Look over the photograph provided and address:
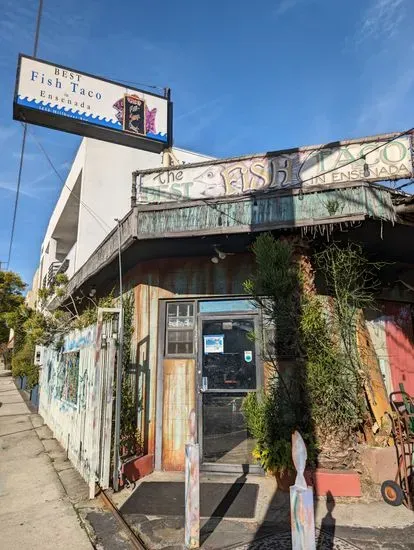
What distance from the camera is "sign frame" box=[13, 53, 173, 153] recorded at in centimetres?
764

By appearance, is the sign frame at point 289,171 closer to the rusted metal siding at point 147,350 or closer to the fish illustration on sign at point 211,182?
the fish illustration on sign at point 211,182

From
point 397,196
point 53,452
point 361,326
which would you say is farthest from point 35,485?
point 397,196

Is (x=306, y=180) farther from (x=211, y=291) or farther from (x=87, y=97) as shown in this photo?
(x=87, y=97)

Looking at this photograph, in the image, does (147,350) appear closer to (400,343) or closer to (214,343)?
(214,343)

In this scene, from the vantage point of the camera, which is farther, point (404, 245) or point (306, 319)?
point (404, 245)

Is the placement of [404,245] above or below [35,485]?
above

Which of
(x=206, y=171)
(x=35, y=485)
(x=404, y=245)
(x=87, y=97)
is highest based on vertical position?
(x=87, y=97)

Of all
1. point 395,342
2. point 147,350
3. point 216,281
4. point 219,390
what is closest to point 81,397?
point 147,350

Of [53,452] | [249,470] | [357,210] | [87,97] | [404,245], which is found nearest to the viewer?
[357,210]

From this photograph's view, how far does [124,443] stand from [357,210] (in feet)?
14.3

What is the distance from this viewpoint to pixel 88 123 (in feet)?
26.4

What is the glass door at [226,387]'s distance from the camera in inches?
233

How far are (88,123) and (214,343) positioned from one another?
197 inches

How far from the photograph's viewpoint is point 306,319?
5242 mm
